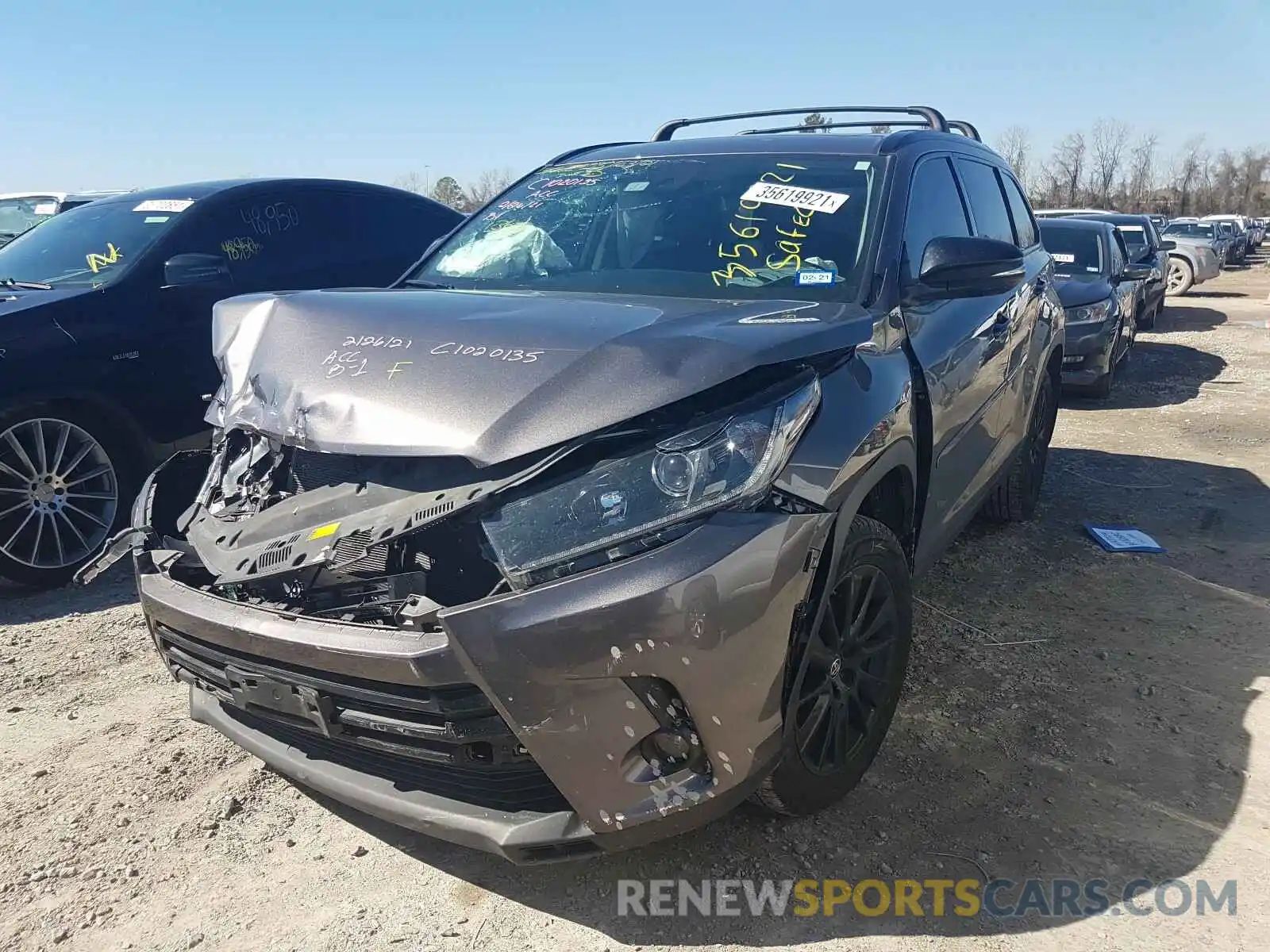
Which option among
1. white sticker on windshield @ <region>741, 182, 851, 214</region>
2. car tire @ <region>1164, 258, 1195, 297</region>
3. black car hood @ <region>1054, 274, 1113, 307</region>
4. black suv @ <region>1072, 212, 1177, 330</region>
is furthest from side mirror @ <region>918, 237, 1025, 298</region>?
car tire @ <region>1164, 258, 1195, 297</region>

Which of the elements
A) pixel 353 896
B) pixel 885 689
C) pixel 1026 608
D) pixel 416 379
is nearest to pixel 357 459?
pixel 416 379

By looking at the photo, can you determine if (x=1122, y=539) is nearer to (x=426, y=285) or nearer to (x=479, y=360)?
(x=426, y=285)

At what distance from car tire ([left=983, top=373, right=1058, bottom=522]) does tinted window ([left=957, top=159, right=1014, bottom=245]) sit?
91cm

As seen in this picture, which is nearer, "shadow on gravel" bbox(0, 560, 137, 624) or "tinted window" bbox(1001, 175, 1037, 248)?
"shadow on gravel" bbox(0, 560, 137, 624)

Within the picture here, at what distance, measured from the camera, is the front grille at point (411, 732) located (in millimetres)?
1972

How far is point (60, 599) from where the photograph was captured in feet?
14.4

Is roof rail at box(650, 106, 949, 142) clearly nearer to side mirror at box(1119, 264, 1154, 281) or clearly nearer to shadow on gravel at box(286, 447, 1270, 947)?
shadow on gravel at box(286, 447, 1270, 947)

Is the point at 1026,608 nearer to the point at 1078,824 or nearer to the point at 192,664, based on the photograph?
the point at 1078,824

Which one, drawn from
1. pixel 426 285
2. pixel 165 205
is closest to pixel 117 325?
pixel 165 205

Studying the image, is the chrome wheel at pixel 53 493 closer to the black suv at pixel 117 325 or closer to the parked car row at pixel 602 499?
the black suv at pixel 117 325

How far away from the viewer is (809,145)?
3418 millimetres

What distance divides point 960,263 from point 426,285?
6.20ft

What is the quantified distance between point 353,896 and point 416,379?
131 centimetres

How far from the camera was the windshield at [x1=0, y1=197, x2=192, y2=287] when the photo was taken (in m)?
4.97
